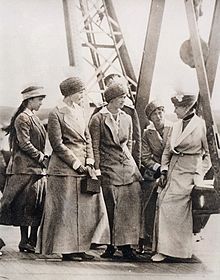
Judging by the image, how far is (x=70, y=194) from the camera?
2.36m

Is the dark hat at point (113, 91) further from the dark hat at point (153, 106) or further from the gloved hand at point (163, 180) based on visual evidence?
the gloved hand at point (163, 180)

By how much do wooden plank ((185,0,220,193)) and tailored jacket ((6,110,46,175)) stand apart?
2.41ft

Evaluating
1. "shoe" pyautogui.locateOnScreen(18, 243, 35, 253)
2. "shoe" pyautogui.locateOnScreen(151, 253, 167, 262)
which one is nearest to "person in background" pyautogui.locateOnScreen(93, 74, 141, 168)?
"shoe" pyautogui.locateOnScreen(151, 253, 167, 262)

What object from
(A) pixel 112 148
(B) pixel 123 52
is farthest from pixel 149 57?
(A) pixel 112 148

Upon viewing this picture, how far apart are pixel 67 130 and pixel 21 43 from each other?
1.45ft

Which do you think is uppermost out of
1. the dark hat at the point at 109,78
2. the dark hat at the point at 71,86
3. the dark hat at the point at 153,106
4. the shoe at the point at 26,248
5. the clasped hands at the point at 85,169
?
the dark hat at the point at 109,78

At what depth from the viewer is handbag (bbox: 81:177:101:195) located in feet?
7.67

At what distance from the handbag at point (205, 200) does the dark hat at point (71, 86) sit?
2.24 feet

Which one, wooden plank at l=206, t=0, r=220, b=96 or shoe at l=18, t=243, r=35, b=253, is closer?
shoe at l=18, t=243, r=35, b=253

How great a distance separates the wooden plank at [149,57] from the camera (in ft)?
7.89

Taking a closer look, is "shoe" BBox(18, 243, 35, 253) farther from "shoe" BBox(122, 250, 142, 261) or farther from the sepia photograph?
"shoe" BBox(122, 250, 142, 261)

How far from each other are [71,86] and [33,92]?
0.17 metres

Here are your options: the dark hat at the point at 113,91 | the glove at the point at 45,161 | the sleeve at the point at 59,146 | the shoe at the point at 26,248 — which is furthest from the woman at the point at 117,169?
the shoe at the point at 26,248

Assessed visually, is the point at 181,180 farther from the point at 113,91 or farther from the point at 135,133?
the point at 113,91
